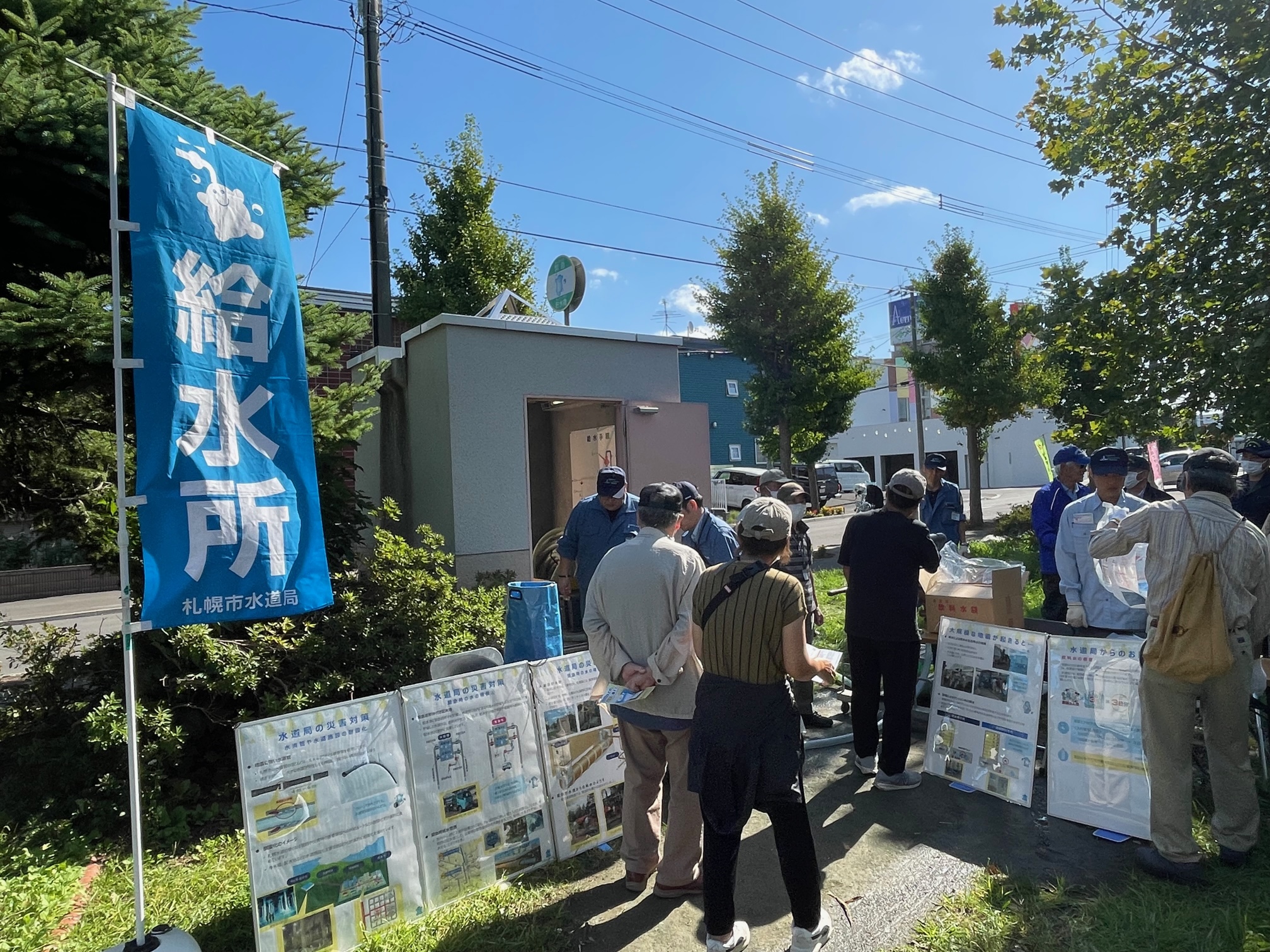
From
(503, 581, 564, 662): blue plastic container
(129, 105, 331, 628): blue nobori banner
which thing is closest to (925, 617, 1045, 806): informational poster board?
(503, 581, 564, 662): blue plastic container

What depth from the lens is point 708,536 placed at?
187 inches

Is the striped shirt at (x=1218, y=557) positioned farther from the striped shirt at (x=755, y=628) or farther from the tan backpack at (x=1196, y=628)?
the striped shirt at (x=755, y=628)

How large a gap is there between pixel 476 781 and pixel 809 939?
62.4 inches

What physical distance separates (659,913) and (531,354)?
556cm

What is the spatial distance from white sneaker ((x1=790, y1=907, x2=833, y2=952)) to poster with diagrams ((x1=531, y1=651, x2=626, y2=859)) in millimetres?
1101

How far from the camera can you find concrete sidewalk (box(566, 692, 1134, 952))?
3.22 metres

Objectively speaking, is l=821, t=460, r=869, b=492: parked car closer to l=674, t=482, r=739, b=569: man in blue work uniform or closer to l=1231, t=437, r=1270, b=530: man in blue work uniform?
l=1231, t=437, r=1270, b=530: man in blue work uniform

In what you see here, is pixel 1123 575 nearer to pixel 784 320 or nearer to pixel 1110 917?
pixel 1110 917

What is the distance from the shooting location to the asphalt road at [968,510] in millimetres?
19188

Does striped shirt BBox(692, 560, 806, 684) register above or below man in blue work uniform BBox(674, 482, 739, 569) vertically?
below

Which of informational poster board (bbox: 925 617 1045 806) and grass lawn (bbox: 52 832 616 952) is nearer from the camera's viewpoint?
grass lawn (bbox: 52 832 616 952)

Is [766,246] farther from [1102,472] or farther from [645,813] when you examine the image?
[645,813]

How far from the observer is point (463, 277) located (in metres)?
13.3

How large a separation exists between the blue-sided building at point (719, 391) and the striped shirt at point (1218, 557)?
102ft
